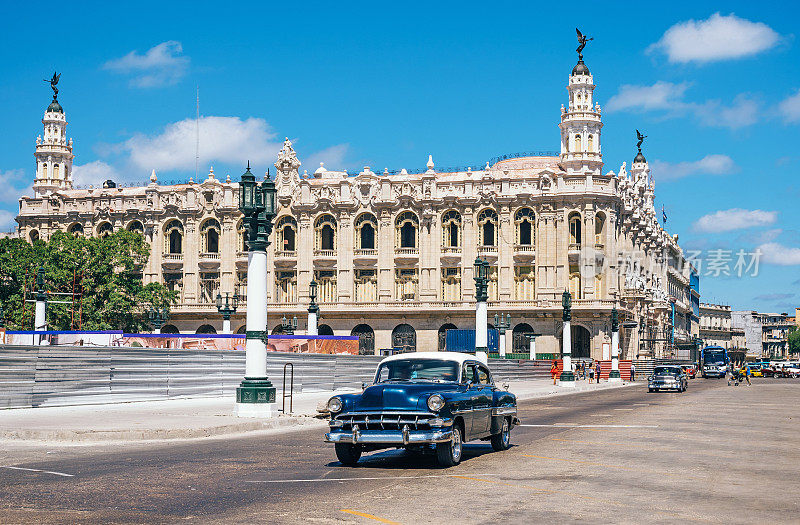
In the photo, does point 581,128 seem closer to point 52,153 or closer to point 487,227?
point 487,227

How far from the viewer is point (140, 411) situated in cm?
2659

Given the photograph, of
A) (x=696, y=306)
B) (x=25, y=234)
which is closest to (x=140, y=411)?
(x=25, y=234)

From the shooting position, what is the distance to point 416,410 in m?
14.2

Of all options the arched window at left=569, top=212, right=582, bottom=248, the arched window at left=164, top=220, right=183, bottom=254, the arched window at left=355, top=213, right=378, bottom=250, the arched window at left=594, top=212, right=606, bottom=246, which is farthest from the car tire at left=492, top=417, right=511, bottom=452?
the arched window at left=164, top=220, right=183, bottom=254

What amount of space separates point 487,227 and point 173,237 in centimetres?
2906

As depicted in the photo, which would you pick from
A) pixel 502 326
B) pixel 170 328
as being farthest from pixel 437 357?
pixel 170 328

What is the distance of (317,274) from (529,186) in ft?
66.1

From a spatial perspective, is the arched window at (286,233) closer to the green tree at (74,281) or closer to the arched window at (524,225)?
the green tree at (74,281)

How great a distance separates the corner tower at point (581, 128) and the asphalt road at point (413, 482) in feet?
197

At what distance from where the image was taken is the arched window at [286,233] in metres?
85.5

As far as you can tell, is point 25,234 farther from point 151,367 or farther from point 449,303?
point 151,367

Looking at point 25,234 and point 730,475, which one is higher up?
point 25,234

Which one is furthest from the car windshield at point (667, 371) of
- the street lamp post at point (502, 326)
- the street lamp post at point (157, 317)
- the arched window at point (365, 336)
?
the street lamp post at point (157, 317)

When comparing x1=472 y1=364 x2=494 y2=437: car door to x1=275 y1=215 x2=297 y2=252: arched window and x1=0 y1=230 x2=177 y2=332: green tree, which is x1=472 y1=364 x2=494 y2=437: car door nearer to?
x1=0 y1=230 x2=177 y2=332: green tree
